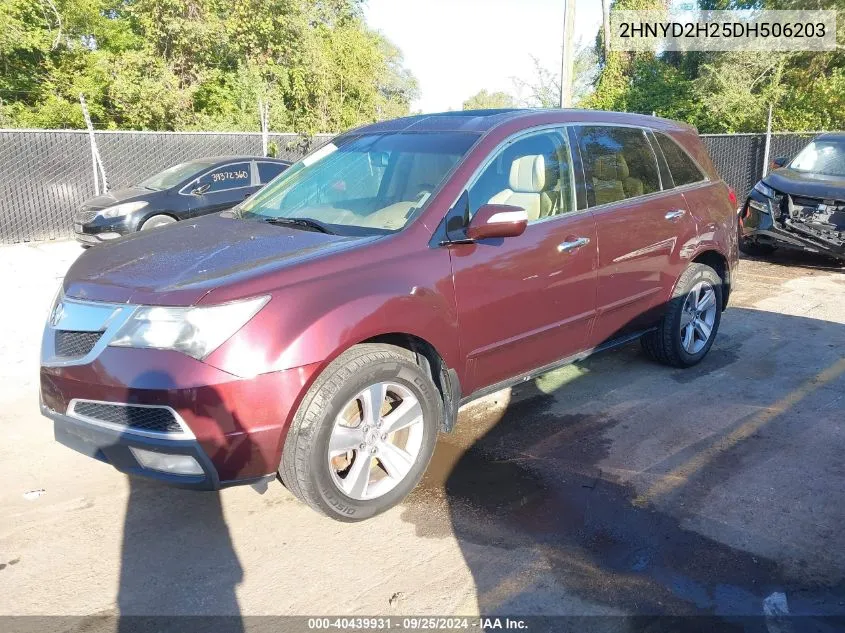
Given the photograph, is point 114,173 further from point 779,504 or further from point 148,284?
point 779,504

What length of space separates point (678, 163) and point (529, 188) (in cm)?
177

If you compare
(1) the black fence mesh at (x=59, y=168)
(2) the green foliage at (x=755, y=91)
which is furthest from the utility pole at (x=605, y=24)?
(1) the black fence mesh at (x=59, y=168)

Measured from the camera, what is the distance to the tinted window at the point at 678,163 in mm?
5102

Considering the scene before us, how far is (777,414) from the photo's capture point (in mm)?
4516

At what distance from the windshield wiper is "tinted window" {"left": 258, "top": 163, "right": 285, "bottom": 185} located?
26.5 feet

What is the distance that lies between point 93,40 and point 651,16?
23895 mm

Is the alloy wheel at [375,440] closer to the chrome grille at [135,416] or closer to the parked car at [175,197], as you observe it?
the chrome grille at [135,416]

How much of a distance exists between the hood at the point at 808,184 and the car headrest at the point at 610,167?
534 centimetres

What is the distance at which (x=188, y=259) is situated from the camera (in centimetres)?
325

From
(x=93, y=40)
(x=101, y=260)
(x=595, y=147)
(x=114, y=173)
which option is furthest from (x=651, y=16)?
(x=101, y=260)

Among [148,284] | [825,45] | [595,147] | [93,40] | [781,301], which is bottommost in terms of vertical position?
[781,301]

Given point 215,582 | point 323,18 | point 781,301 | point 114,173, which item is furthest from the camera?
point 323,18

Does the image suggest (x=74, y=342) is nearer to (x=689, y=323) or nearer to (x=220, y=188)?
(x=689, y=323)

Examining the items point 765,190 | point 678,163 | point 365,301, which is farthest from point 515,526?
point 765,190
